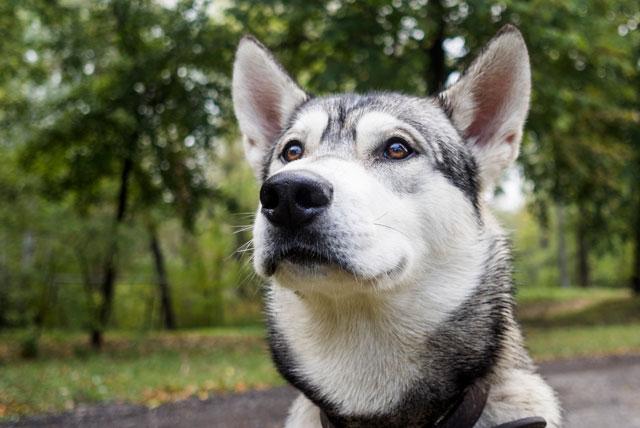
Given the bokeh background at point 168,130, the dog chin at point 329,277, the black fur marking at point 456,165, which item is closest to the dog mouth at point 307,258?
the dog chin at point 329,277

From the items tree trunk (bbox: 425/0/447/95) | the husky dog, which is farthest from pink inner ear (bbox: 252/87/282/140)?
tree trunk (bbox: 425/0/447/95)

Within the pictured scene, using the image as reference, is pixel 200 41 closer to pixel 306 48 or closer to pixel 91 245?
pixel 306 48

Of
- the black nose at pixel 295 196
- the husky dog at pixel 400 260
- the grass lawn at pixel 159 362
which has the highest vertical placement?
the black nose at pixel 295 196

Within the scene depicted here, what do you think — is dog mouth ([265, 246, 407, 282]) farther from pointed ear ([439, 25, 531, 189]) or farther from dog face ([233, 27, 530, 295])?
pointed ear ([439, 25, 531, 189])

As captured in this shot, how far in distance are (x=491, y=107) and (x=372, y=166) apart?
924 millimetres

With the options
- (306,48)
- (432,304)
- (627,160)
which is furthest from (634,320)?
(432,304)

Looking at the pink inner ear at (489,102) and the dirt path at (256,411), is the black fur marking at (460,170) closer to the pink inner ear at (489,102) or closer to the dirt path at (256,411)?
the pink inner ear at (489,102)

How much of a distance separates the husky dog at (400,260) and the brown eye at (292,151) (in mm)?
12

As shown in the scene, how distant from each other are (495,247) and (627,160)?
14.3 meters

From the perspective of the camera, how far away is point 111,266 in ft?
41.9

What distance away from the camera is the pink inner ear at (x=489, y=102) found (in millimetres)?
3301

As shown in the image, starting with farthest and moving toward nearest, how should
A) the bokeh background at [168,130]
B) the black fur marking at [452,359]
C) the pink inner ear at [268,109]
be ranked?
the bokeh background at [168,130] → the pink inner ear at [268,109] → the black fur marking at [452,359]

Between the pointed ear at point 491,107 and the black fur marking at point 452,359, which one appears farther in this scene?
the pointed ear at point 491,107

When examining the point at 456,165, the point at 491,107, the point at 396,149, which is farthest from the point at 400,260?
the point at 491,107
